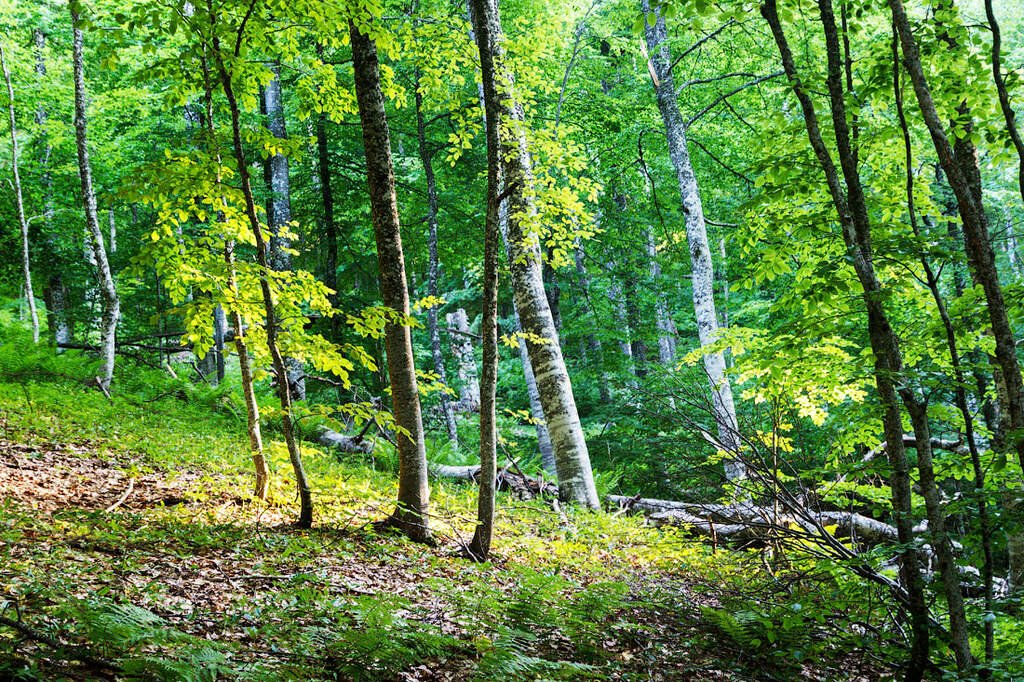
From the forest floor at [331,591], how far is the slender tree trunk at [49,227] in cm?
912

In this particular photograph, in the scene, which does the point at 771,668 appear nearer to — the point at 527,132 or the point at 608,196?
the point at 527,132

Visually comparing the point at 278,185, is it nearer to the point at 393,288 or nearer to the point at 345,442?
the point at 345,442

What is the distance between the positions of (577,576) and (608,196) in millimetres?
11292

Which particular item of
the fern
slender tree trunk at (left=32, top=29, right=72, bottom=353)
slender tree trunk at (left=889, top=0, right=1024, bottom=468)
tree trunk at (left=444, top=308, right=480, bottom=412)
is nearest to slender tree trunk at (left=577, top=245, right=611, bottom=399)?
tree trunk at (left=444, top=308, right=480, bottom=412)

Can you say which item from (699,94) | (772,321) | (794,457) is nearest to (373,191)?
(794,457)

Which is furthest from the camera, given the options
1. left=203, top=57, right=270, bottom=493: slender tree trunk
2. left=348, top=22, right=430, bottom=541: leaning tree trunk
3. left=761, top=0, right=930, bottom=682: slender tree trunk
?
left=348, top=22, right=430, bottom=541: leaning tree trunk

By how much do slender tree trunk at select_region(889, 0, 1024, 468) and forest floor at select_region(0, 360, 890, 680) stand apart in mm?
1675

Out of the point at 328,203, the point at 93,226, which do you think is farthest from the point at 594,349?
the point at 93,226

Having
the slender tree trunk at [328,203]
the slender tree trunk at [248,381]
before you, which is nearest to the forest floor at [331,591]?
the slender tree trunk at [248,381]

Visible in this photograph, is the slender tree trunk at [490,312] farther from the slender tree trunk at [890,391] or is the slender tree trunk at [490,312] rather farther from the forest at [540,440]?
the slender tree trunk at [890,391]

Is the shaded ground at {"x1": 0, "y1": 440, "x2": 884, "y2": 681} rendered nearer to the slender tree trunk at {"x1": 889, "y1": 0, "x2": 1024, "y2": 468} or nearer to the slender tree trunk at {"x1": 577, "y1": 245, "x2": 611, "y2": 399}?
the slender tree trunk at {"x1": 889, "y1": 0, "x2": 1024, "y2": 468}

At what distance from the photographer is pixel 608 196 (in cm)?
1549

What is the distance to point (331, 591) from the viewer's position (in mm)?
4160

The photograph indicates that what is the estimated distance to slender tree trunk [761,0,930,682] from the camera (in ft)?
11.0
